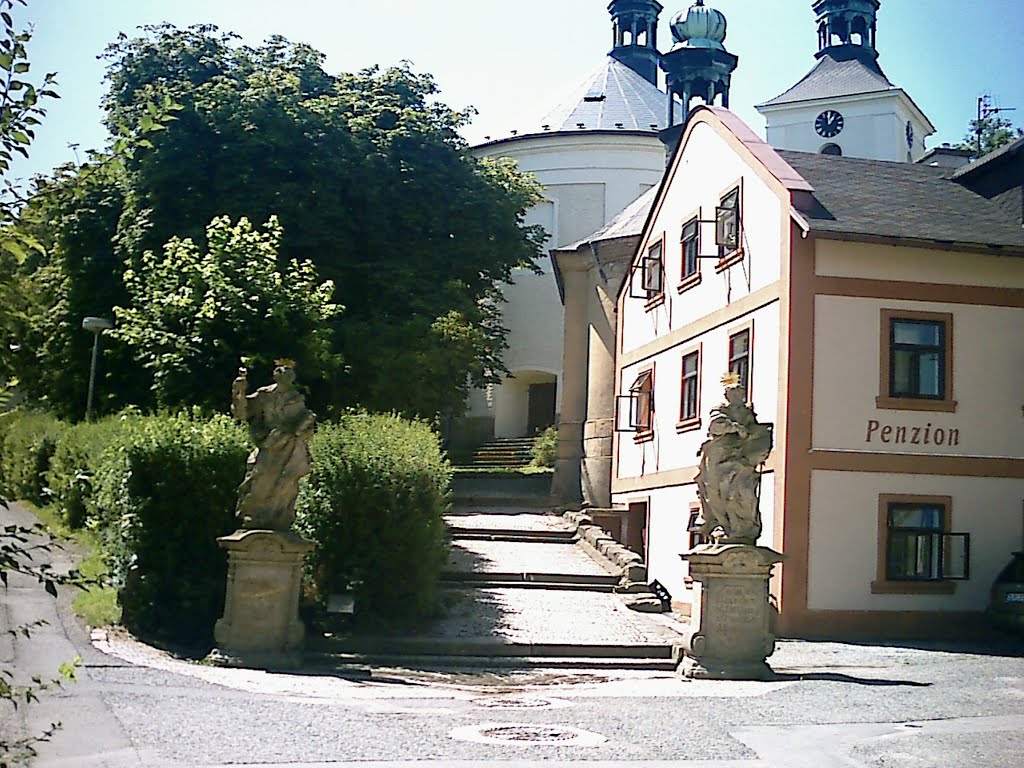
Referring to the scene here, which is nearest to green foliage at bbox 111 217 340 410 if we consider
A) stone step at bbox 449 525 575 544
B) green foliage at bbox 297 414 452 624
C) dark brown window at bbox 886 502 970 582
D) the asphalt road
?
green foliage at bbox 297 414 452 624

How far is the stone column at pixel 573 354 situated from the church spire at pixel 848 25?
93.9 ft

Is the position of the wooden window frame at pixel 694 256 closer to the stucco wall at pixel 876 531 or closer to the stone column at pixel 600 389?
the stone column at pixel 600 389

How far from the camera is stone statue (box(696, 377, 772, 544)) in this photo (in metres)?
15.2

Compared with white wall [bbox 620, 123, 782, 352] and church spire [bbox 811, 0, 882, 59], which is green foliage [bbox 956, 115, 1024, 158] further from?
white wall [bbox 620, 123, 782, 352]

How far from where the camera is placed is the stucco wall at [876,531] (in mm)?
19312

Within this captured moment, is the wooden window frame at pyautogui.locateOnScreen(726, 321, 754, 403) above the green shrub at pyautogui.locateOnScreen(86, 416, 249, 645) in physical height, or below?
above

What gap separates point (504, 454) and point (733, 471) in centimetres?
2648

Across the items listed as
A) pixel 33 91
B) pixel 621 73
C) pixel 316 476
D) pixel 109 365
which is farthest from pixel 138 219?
pixel 621 73

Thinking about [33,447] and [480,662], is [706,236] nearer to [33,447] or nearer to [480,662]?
[480,662]

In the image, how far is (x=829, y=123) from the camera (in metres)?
56.8

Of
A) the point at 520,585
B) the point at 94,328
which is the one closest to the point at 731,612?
the point at 520,585

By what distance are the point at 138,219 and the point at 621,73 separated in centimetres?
2866

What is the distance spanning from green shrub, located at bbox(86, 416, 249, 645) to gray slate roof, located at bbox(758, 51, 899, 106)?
44986 mm

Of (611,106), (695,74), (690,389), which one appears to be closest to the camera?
(690,389)
